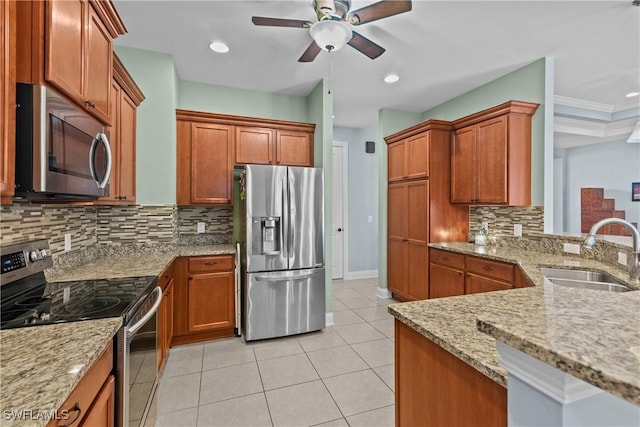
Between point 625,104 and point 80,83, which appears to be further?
point 625,104

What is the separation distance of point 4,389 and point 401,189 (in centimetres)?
389

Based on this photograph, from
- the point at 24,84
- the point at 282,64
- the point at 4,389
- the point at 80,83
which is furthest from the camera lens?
the point at 282,64

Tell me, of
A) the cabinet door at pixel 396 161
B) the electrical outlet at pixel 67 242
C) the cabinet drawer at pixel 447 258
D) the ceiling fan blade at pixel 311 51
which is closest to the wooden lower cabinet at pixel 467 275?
the cabinet drawer at pixel 447 258

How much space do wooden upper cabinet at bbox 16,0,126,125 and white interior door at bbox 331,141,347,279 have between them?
154 inches

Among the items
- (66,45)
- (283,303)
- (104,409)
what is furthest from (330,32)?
(283,303)

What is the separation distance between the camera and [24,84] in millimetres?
1084

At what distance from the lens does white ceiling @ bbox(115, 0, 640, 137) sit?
7.47ft

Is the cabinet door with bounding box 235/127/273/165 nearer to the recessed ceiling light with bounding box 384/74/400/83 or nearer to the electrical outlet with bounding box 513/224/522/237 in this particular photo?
the recessed ceiling light with bounding box 384/74/400/83

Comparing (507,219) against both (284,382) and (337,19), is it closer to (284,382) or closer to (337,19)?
(337,19)

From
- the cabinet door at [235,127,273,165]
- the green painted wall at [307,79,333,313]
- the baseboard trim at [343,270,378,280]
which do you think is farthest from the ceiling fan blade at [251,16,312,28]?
the baseboard trim at [343,270,378,280]

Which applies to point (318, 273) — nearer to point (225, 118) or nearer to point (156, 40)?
point (225, 118)

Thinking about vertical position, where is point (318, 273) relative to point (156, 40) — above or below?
below

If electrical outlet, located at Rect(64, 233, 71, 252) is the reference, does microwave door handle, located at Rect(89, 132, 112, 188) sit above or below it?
above

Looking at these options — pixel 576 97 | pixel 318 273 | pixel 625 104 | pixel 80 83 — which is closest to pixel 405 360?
pixel 80 83
